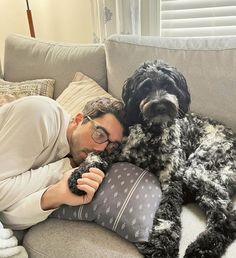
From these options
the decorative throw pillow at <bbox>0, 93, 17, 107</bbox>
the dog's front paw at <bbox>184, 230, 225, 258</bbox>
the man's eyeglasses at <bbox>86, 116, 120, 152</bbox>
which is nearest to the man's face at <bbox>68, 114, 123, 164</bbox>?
the man's eyeglasses at <bbox>86, 116, 120, 152</bbox>

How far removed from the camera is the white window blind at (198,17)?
1943mm

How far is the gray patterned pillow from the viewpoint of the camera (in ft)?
3.43

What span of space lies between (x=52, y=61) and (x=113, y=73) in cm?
42

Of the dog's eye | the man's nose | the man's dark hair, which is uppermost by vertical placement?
the dog's eye

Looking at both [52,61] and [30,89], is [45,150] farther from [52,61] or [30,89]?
[52,61]

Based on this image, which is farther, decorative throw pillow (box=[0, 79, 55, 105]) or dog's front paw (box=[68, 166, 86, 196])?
decorative throw pillow (box=[0, 79, 55, 105])

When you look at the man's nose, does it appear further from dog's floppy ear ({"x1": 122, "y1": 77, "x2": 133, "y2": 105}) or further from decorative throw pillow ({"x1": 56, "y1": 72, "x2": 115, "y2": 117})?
decorative throw pillow ({"x1": 56, "y1": 72, "x2": 115, "y2": 117})

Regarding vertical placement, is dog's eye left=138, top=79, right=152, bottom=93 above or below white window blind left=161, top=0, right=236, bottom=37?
below

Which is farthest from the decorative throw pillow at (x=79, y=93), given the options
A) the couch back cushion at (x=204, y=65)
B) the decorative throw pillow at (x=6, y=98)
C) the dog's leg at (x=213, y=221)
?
the dog's leg at (x=213, y=221)

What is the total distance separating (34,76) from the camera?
6.37 feet

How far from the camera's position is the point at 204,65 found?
1491 mm

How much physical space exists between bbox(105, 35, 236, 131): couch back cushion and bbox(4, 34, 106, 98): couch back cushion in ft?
0.75

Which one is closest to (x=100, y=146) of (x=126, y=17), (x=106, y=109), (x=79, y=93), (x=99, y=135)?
(x=99, y=135)

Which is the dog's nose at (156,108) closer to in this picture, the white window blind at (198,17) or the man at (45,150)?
the man at (45,150)
